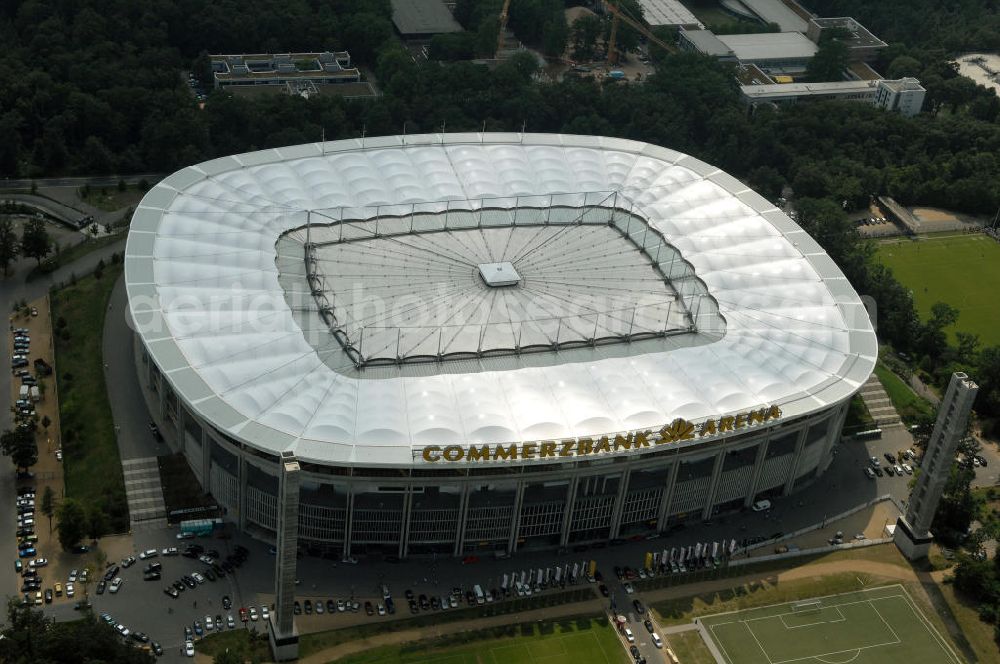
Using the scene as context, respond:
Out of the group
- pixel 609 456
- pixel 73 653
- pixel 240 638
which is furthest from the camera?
pixel 609 456

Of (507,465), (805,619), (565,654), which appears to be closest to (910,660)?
(805,619)

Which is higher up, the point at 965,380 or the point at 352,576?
the point at 965,380

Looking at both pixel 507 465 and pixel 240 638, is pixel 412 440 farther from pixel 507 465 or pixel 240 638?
pixel 240 638

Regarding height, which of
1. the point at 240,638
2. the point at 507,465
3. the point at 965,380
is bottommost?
the point at 240,638

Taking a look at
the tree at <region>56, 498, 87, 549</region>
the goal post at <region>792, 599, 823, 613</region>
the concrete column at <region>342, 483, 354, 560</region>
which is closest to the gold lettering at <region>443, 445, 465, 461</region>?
the concrete column at <region>342, 483, 354, 560</region>

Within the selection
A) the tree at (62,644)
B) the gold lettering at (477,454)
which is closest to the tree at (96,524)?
the tree at (62,644)

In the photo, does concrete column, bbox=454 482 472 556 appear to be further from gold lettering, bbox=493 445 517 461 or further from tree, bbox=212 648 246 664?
tree, bbox=212 648 246 664

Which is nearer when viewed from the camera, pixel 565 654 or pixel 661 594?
pixel 565 654
